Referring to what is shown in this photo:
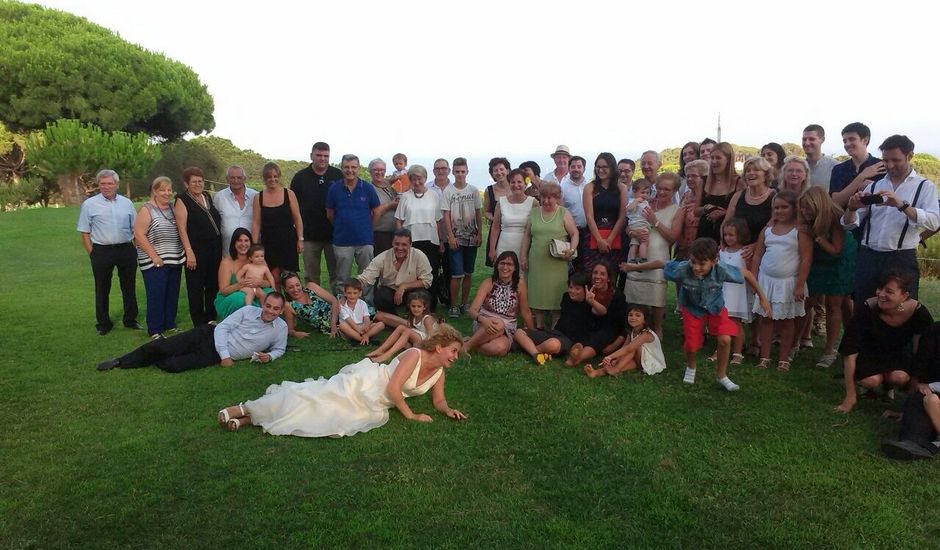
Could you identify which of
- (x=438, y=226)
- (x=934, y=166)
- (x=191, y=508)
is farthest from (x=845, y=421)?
(x=934, y=166)

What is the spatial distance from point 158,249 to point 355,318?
7.13ft

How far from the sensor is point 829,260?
5586 millimetres

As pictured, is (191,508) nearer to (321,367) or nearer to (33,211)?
(321,367)

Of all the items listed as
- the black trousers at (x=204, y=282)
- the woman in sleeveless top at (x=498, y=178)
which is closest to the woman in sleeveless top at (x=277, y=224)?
the black trousers at (x=204, y=282)

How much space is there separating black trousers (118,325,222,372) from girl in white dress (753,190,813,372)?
190 inches

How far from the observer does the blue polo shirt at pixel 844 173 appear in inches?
219

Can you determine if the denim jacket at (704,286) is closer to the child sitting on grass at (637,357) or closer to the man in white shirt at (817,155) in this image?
the child sitting on grass at (637,357)

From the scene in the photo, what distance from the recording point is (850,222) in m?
5.17

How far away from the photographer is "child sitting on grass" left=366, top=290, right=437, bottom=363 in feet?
19.7

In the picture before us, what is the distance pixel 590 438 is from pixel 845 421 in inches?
69.6

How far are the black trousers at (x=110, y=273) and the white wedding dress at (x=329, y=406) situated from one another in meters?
3.56

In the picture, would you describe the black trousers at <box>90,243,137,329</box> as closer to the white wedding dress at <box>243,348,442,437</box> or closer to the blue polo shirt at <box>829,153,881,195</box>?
the white wedding dress at <box>243,348,442,437</box>

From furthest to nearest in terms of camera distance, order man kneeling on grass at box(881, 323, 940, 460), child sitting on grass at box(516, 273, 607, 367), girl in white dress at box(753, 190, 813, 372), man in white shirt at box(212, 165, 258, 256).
Result: man in white shirt at box(212, 165, 258, 256)
child sitting on grass at box(516, 273, 607, 367)
girl in white dress at box(753, 190, 813, 372)
man kneeling on grass at box(881, 323, 940, 460)

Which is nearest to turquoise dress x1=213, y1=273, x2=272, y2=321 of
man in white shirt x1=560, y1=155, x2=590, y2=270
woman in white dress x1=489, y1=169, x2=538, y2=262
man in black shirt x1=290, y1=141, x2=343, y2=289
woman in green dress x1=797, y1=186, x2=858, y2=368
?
man in black shirt x1=290, y1=141, x2=343, y2=289
